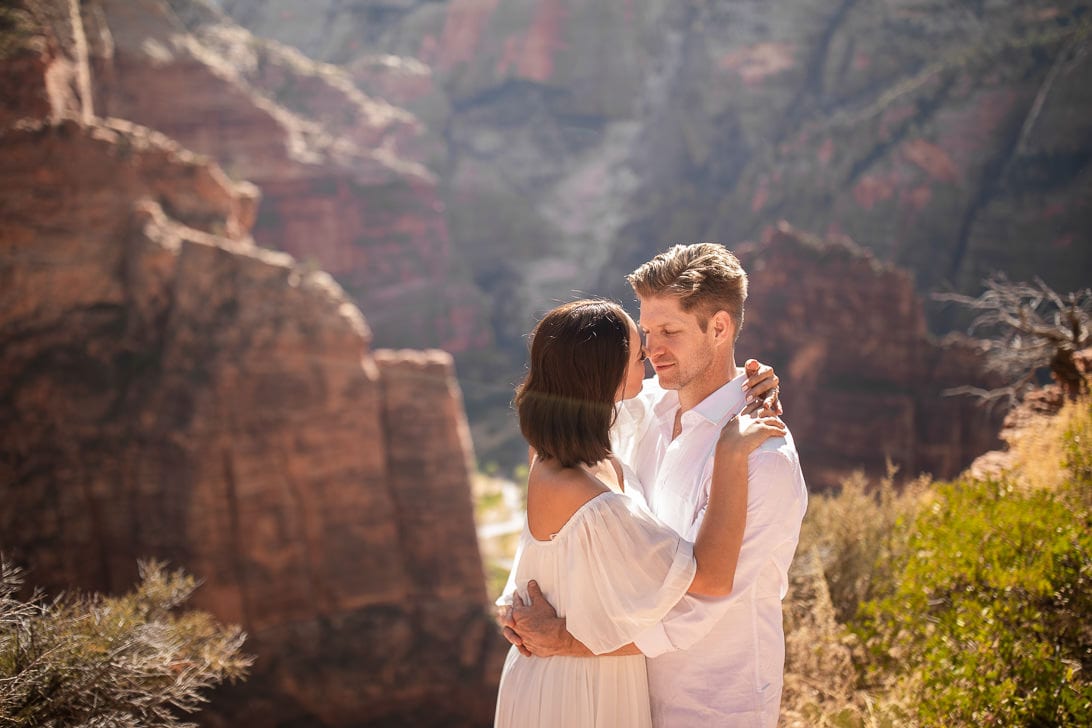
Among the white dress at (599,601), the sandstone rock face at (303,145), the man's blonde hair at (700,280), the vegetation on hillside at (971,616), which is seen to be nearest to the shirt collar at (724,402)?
the man's blonde hair at (700,280)

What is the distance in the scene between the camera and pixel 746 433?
2.62m

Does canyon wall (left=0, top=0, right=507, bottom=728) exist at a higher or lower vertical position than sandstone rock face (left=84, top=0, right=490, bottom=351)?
lower

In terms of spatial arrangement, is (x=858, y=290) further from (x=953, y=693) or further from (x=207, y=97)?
(x=207, y=97)

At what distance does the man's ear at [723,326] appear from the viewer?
3.03m

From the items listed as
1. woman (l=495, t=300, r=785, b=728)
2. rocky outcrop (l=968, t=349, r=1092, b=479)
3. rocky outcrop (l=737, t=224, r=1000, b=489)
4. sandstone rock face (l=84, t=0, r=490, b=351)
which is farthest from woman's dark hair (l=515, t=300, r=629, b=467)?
sandstone rock face (l=84, t=0, r=490, b=351)

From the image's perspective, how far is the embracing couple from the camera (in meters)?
2.61

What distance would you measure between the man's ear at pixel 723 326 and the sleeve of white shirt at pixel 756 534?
590mm

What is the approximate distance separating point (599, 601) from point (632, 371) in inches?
31.8

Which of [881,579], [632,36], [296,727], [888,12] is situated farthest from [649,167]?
[881,579]

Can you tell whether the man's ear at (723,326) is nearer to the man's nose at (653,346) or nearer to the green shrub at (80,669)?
the man's nose at (653,346)

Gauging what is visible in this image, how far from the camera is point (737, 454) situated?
102 inches

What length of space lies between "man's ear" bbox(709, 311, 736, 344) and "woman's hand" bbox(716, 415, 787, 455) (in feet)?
1.54

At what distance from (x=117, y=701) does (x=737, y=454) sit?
3.58 m

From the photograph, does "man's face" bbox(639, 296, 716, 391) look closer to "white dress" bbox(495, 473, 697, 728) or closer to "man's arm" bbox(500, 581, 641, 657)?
"white dress" bbox(495, 473, 697, 728)
